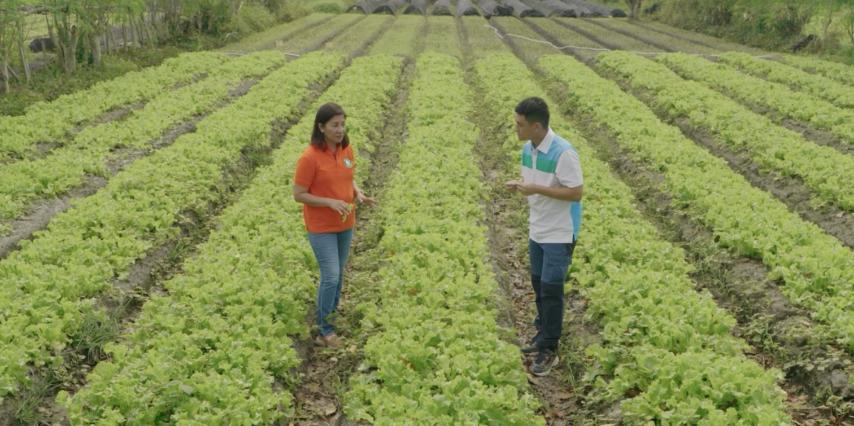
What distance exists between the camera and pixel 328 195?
6961 millimetres

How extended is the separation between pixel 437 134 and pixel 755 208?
6382mm

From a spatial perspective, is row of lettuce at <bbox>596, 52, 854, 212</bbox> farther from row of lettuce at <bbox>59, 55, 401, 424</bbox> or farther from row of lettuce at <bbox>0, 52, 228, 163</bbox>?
row of lettuce at <bbox>0, 52, 228, 163</bbox>

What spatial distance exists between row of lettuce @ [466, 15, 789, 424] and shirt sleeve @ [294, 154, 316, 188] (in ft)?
10.7

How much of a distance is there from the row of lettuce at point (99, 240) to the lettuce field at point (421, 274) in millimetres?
35

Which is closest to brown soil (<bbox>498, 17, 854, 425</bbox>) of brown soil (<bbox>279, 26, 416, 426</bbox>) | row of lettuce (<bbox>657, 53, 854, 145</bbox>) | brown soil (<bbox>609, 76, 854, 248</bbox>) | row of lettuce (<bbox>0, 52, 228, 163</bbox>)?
brown soil (<bbox>609, 76, 854, 248</bbox>)

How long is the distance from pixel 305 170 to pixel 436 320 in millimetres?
1963

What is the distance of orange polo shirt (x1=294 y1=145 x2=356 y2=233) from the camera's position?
674 cm

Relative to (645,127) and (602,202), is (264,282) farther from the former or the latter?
(645,127)

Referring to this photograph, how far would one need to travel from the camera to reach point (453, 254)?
838cm

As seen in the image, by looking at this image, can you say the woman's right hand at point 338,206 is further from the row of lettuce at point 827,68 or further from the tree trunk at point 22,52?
the row of lettuce at point 827,68

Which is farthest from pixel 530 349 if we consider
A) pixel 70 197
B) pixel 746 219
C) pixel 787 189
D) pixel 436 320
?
pixel 70 197

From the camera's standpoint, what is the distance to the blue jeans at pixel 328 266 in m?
6.98

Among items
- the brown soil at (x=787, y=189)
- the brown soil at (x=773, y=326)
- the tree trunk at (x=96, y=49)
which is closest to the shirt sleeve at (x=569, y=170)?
the brown soil at (x=773, y=326)

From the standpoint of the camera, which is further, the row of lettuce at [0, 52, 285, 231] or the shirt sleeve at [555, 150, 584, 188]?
the row of lettuce at [0, 52, 285, 231]
